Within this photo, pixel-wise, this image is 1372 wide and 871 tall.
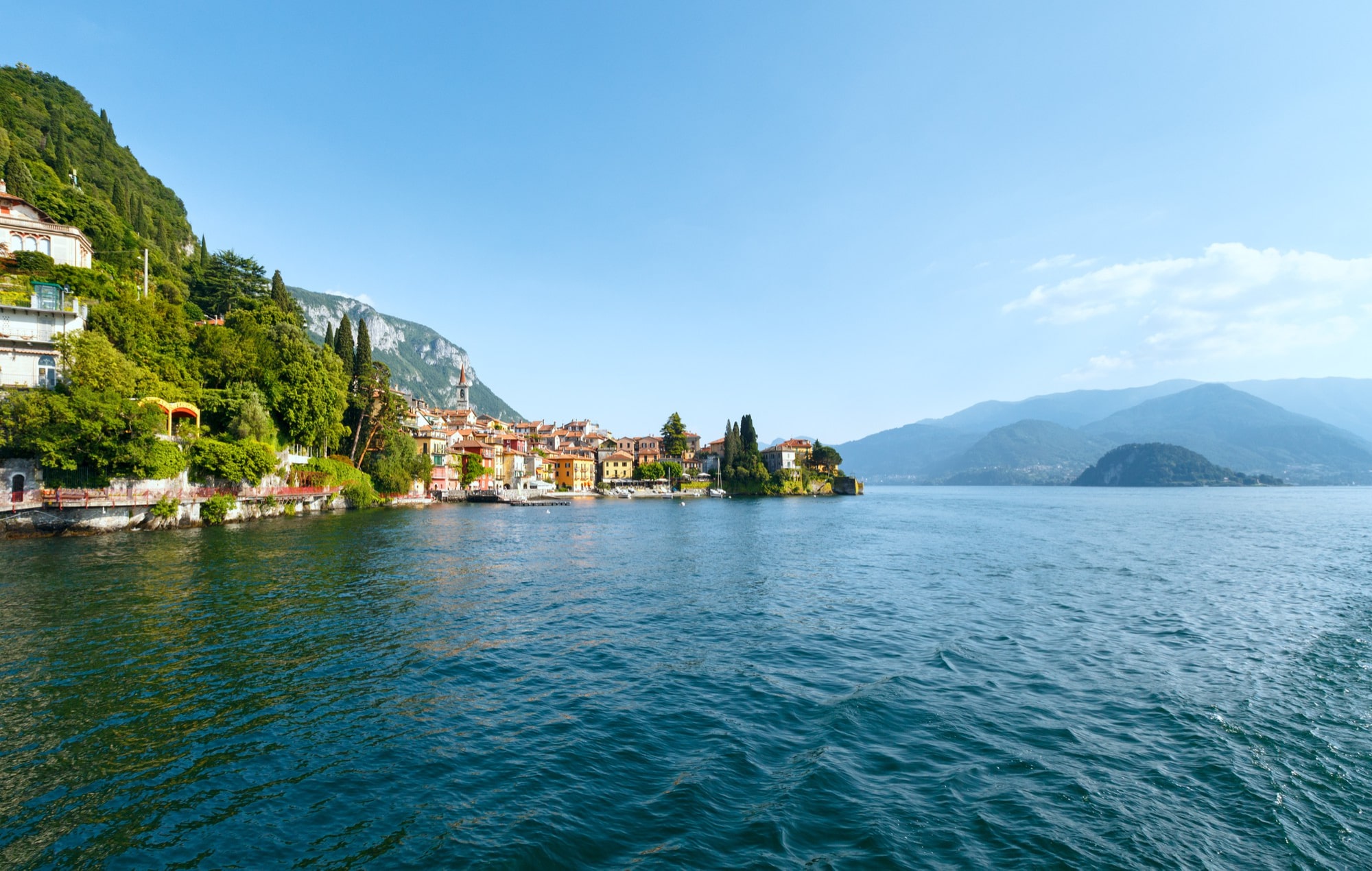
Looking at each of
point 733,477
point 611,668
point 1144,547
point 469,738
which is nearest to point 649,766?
point 469,738

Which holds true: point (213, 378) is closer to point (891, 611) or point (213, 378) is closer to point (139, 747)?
point (139, 747)

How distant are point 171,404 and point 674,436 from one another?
93.8 metres

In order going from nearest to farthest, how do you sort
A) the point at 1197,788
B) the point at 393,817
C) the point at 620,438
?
the point at 393,817
the point at 1197,788
the point at 620,438

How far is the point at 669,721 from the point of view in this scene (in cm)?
1075

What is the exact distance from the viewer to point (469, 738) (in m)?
9.84

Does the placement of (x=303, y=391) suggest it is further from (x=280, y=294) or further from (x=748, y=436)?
(x=748, y=436)

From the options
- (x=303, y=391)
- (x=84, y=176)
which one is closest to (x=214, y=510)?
(x=303, y=391)

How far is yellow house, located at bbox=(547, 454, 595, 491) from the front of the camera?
371ft

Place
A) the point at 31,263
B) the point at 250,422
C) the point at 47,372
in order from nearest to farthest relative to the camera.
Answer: the point at 47,372, the point at 31,263, the point at 250,422

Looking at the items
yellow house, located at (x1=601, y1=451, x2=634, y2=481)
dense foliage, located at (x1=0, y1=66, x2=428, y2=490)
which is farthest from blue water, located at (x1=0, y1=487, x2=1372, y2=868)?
yellow house, located at (x1=601, y1=451, x2=634, y2=481)

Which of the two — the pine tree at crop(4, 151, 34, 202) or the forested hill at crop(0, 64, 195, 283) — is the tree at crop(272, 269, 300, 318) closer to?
the forested hill at crop(0, 64, 195, 283)

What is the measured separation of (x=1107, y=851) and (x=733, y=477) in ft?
384

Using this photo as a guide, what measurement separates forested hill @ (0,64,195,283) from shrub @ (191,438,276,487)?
29.1m

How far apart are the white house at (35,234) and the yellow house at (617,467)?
8741 centimetres
